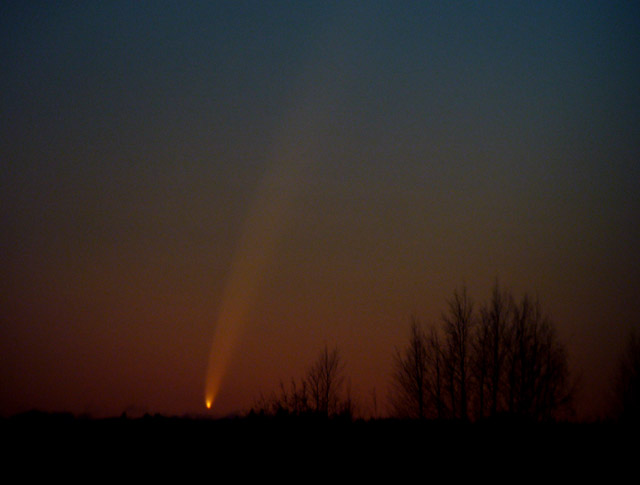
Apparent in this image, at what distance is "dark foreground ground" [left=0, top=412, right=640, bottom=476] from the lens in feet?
38.8

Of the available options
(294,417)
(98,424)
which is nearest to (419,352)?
(294,417)

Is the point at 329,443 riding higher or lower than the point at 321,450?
higher

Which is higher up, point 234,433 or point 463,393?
point 463,393

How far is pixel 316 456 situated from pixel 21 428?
21.5ft

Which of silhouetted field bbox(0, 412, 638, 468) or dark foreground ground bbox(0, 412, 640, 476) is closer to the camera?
dark foreground ground bbox(0, 412, 640, 476)

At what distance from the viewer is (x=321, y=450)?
41.6ft

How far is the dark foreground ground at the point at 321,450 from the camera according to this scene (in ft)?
38.8

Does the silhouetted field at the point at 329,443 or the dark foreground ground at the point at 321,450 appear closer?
the dark foreground ground at the point at 321,450

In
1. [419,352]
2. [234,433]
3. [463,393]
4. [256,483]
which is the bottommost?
[256,483]

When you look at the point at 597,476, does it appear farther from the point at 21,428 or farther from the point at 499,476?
the point at 21,428

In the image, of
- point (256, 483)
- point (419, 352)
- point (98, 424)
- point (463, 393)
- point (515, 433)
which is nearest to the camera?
point (256, 483)

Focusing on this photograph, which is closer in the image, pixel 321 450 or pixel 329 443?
pixel 321 450

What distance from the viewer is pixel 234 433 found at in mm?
13719

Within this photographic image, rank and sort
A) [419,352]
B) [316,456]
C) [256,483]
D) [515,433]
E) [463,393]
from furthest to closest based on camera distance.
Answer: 1. [419,352]
2. [463,393]
3. [515,433]
4. [316,456]
5. [256,483]
